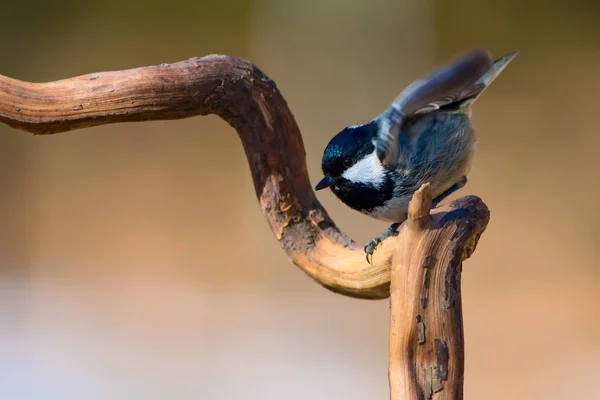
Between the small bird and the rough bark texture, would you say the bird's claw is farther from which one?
the rough bark texture

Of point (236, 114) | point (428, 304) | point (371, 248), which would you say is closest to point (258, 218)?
point (236, 114)

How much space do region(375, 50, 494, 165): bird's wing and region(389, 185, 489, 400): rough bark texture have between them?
0.21 m

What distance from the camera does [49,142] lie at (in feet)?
8.18

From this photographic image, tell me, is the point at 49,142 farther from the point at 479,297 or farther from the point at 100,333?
the point at 479,297

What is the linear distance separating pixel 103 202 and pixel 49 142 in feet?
1.11

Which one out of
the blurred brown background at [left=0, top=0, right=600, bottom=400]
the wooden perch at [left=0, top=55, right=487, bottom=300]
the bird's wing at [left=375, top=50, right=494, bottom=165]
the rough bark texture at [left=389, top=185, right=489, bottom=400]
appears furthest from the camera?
the blurred brown background at [left=0, top=0, right=600, bottom=400]

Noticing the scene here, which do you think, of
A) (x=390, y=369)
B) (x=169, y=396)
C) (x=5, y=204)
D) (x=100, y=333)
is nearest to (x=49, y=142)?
(x=5, y=204)

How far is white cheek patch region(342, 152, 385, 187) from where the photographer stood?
1051 mm

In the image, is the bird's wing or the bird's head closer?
the bird's wing

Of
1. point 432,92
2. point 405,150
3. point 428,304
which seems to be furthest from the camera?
point 405,150

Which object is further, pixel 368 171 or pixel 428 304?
pixel 368 171

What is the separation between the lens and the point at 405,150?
1.05m

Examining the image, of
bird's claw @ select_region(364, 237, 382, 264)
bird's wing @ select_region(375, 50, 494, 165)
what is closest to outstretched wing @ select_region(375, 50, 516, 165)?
bird's wing @ select_region(375, 50, 494, 165)

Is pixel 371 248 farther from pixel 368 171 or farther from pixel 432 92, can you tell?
pixel 432 92
